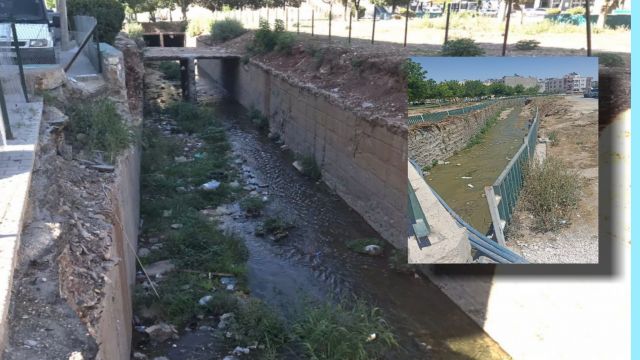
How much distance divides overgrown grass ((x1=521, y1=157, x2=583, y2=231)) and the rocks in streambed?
531 cm

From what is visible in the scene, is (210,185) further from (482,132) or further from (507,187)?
(507,187)

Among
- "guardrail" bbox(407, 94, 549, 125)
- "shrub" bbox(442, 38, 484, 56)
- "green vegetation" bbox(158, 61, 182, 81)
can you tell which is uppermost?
"shrub" bbox(442, 38, 484, 56)

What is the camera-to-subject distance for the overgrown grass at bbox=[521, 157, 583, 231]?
6.28m

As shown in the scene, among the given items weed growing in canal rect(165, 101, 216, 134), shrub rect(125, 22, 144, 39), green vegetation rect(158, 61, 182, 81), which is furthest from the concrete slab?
shrub rect(125, 22, 144, 39)

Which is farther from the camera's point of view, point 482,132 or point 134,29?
point 134,29

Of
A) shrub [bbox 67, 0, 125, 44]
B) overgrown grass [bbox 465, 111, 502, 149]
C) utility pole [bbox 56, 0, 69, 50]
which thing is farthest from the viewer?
shrub [bbox 67, 0, 125, 44]

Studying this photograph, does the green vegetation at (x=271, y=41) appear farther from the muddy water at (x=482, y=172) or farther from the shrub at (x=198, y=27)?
the muddy water at (x=482, y=172)

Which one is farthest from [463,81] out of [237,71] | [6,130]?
[237,71]

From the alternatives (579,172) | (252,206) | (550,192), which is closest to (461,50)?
(252,206)

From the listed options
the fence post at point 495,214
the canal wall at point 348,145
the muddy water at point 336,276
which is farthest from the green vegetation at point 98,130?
the fence post at point 495,214

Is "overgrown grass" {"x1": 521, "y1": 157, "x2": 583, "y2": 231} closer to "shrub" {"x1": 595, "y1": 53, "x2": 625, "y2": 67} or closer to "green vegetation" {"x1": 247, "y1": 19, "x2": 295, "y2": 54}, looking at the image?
"shrub" {"x1": 595, "y1": 53, "x2": 625, "y2": 67}

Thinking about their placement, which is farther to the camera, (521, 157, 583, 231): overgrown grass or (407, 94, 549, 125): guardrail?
(407, 94, 549, 125): guardrail

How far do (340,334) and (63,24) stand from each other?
11165mm

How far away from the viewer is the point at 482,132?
689 cm
